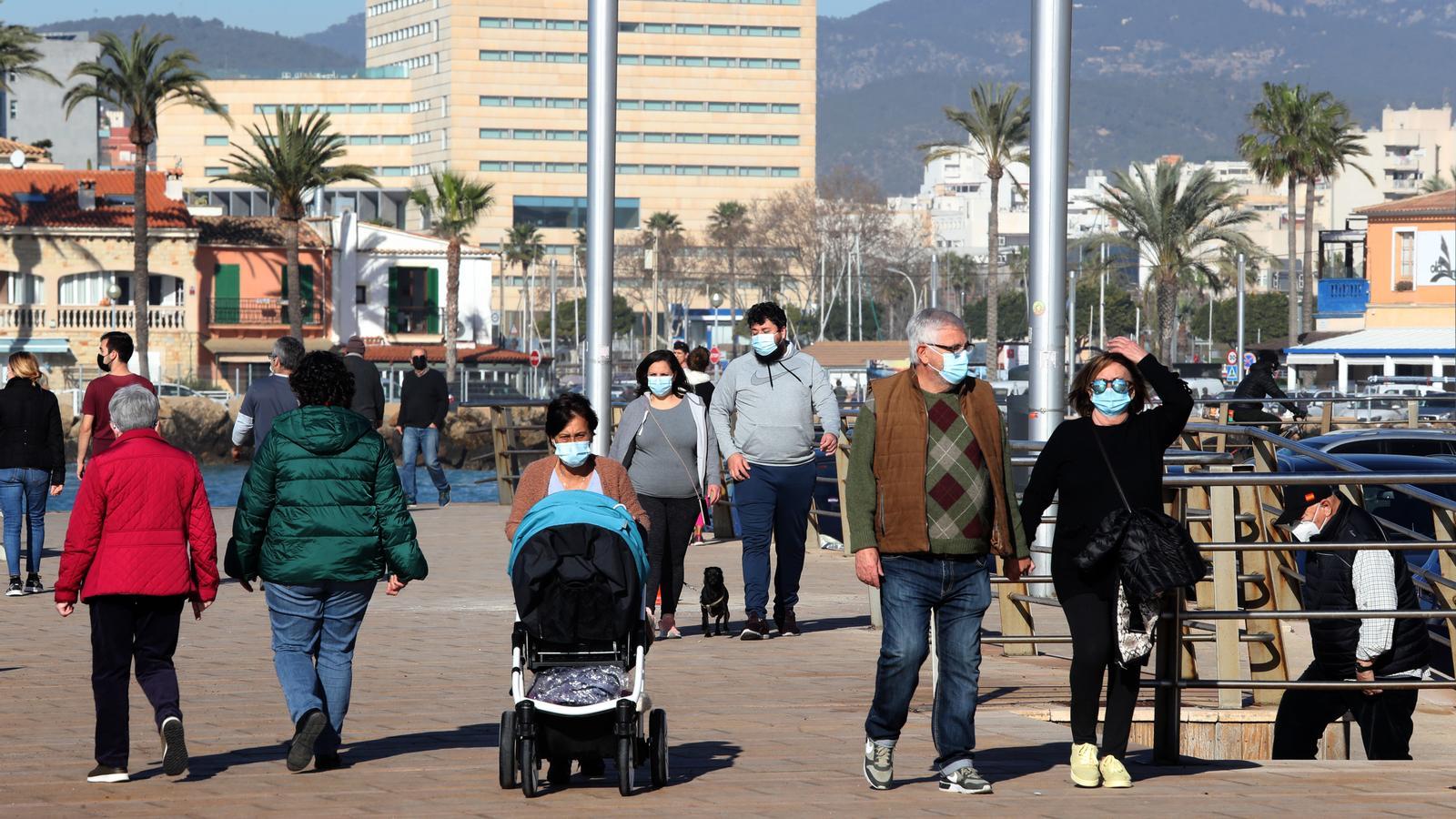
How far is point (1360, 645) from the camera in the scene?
8.97m

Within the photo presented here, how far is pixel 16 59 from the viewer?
62.5 m

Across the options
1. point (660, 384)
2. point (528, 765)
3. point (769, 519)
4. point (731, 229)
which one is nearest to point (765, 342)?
point (660, 384)

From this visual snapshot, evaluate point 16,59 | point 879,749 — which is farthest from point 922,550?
point 16,59

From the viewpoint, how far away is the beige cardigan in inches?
289

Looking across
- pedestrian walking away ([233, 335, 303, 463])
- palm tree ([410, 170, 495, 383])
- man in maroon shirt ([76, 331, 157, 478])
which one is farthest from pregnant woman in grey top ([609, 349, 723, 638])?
palm tree ([410, 170, 495, 383])

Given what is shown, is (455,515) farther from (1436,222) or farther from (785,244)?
(785,244)

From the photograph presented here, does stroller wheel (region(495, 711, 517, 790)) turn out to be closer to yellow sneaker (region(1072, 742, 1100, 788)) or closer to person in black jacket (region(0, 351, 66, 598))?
yellow sneaker (region(1072, 742, 1100, 788))

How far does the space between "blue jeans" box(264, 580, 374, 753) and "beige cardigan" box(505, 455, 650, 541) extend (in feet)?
→ 2.09

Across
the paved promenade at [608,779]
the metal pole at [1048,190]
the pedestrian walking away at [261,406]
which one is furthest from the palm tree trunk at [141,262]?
the metal pole at [1048,190]

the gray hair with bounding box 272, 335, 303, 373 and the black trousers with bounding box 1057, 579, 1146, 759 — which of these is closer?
the black trousers with bounding box 1057, 579, 1146, 759

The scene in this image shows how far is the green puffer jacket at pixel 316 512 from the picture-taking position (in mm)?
7117

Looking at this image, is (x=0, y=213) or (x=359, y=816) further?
(x=0, y=213)

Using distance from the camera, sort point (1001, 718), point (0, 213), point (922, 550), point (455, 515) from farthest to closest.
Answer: point (0, 213)
point (455, 515)
point (1001, 718)
point (922, 550)

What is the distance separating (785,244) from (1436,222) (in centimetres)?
6627
